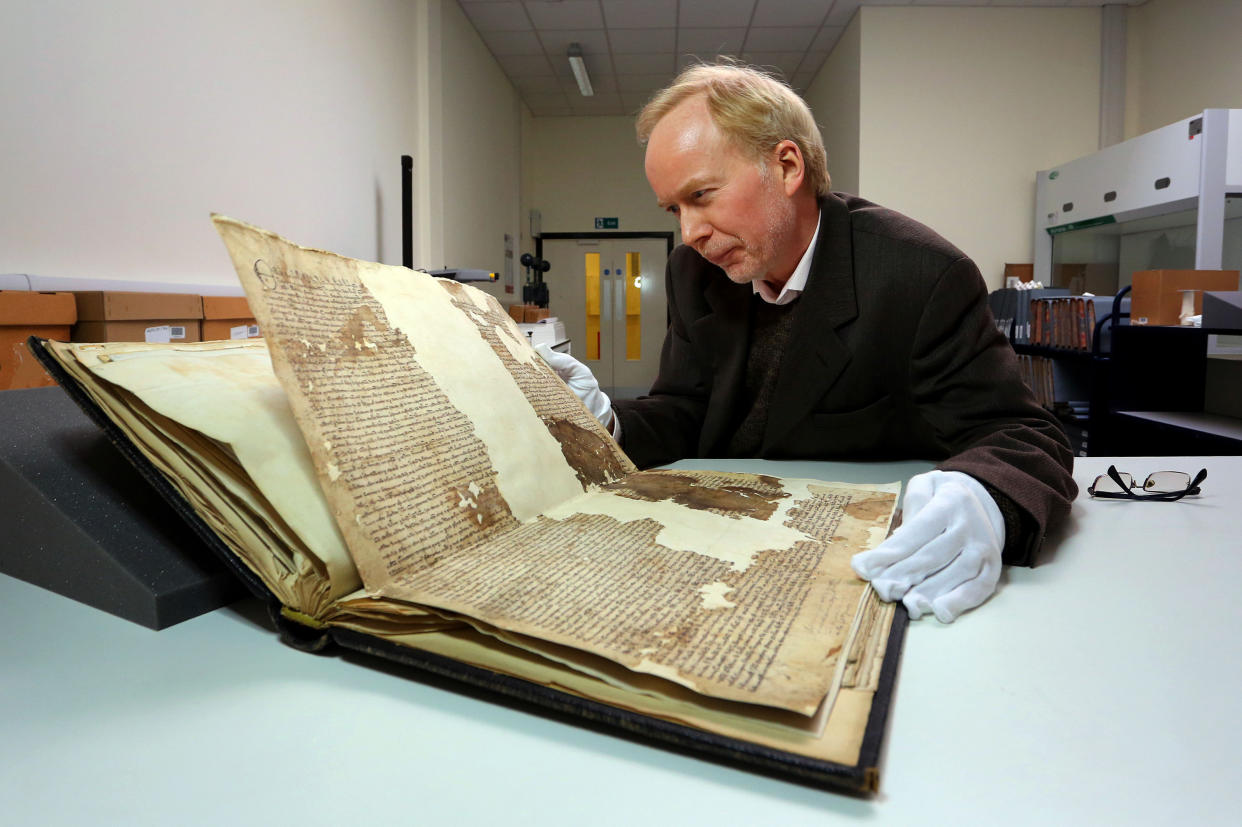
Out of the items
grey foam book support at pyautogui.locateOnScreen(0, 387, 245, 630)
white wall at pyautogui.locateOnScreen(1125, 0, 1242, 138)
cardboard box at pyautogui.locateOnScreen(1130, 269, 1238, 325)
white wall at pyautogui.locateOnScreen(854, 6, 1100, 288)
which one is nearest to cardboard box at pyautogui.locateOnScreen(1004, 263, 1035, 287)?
white wall at pyautogui.locateOnScreen(854, 6, 1100, 288)

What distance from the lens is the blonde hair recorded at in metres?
1.05

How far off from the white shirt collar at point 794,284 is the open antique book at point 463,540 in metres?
0.58

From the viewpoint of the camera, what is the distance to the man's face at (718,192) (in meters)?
1.05

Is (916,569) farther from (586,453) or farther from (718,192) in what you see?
(718,192)

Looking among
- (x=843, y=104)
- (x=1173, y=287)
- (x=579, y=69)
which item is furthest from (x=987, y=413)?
(x=579, y=69)

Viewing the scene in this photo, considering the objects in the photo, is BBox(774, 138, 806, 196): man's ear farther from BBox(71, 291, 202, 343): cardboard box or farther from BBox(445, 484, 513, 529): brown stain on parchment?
BBox(71, 291, 202, 343): cardboard box

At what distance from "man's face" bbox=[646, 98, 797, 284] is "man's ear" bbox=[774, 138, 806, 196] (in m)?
0.01

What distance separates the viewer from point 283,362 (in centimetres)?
46

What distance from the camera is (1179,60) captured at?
431 centimetres

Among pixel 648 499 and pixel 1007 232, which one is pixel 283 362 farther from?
pixel 1007 232

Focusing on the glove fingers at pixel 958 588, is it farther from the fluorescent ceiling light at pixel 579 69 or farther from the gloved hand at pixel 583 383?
the fluorescent ceiling light at pixel 579 69

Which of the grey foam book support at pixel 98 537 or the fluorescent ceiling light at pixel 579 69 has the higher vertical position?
the fluorescent ceiling light at pixel 579 69

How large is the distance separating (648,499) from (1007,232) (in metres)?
5.03

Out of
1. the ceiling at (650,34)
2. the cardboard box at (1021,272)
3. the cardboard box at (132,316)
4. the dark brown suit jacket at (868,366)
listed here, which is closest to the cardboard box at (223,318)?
the cardboard box at (132,316)
